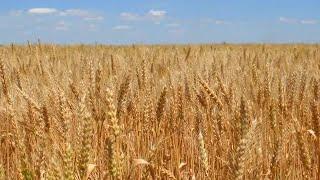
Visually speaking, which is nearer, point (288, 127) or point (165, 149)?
point (165, 149)

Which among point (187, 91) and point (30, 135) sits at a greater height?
point (187, 91)

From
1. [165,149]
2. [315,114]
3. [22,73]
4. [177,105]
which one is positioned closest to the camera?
[315,114]

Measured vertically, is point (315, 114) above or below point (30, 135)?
above

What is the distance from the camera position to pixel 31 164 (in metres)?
1.59

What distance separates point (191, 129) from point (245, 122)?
123 centimetres

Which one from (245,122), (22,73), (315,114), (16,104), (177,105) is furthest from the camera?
(22,73)

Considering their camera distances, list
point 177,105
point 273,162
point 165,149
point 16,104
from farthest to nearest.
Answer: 1. point 16,104
2. point 177,105
3. point 165,149
4. point 273,162

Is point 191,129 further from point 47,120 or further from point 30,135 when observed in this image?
point 47,120

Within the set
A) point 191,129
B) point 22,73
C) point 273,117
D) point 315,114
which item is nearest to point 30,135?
point 191,129

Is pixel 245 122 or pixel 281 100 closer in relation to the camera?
pixel 245 122

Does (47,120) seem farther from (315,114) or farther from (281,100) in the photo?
(281,100)

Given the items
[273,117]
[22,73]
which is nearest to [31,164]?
[273,117]

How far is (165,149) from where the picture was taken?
204 centimetres

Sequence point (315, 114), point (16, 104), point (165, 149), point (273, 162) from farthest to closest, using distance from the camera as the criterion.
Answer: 1. point (16, 104)
2. point (165, 149)
3. point (273, 162)
4. point (315, 114)
